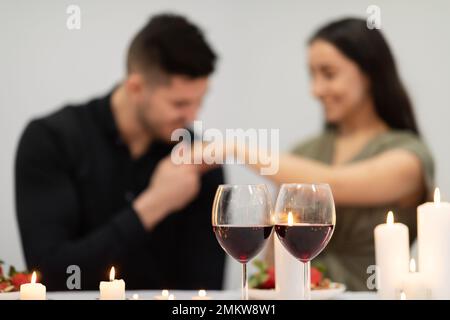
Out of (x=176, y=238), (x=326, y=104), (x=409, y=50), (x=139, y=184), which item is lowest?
(x=176, y=238)

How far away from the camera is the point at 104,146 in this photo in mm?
2766

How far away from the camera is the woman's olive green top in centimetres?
274

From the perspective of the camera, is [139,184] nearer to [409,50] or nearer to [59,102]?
[59,102]

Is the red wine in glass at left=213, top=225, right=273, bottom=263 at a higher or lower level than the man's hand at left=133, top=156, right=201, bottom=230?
lower

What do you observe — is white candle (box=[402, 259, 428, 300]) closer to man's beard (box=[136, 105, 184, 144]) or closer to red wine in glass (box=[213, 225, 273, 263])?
red wine in glass (box=[213, 225, 273, 263])

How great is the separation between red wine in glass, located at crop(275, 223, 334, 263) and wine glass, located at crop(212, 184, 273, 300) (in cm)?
3

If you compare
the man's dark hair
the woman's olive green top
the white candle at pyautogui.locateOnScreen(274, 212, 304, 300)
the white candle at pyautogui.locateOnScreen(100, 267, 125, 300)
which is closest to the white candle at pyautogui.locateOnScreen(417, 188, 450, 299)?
the white candle at pyautogui.locateOnScreen(274, 212, 304, 300)

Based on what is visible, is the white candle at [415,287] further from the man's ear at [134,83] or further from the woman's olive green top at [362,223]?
the man's ear at [134,83]

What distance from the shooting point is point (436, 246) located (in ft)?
4.29

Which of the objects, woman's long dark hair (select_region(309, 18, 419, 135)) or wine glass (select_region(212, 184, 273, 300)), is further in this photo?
woman's long dark hair (select_region(309, 18, 419, 135))

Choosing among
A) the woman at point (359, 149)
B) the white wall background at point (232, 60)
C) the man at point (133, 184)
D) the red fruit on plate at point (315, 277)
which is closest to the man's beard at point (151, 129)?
the man at point (133, 184)

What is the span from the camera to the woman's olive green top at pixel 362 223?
2736 mm
